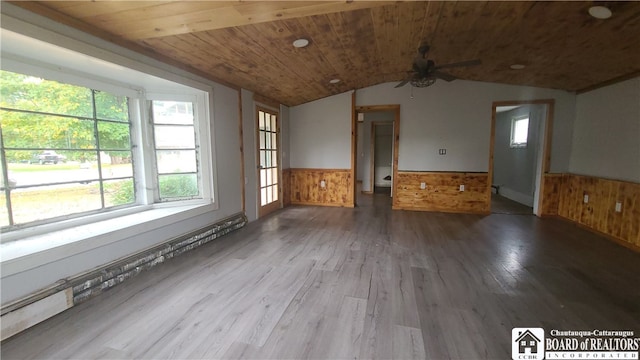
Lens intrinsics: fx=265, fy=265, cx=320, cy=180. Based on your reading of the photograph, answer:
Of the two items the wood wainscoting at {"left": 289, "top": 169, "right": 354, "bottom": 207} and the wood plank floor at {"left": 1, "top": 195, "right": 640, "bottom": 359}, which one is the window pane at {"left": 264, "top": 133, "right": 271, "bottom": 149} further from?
the wood plank floor at {"left": 1, "top": 195, "right": 640, "bottom": 359}

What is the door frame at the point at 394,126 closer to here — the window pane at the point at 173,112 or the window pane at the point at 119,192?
the window pane at the point at 173,112

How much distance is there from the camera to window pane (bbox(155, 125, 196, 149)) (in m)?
3.27

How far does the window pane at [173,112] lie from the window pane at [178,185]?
0.69 meters

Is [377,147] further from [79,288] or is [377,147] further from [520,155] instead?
[79,288]

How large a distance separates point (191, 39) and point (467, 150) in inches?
195

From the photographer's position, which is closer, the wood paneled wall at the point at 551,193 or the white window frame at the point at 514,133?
the wood paneled wall at the point at 551,193

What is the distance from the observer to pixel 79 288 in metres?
2.08

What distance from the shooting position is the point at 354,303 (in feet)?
6.93

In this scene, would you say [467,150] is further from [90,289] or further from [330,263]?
[90,289]

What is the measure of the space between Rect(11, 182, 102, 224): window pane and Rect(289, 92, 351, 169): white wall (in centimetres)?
392

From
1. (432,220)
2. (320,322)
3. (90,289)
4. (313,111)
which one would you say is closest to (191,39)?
(90,289)

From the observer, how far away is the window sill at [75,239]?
5.94 ft

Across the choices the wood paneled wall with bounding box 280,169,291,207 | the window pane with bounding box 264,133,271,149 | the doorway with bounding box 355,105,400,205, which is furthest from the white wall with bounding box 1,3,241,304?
the doorway with bounding box 355,105,400,205

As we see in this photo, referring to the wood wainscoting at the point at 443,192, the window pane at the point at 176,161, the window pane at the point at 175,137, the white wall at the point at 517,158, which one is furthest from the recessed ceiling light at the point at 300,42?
the white wall at the point at 517,158
